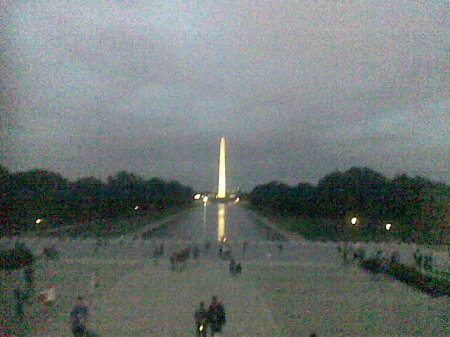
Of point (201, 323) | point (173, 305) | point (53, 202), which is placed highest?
point (53, 202)

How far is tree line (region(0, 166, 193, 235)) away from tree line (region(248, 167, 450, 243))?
16.7m

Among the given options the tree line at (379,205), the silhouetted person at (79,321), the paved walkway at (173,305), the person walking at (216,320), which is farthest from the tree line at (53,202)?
the person walking at (216,320)

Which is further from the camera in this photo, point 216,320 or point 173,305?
point 173,305

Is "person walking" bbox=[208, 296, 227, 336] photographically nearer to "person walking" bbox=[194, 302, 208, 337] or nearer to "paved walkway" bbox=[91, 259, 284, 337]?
"person walking" bbox=[194, 302, 208, 337]

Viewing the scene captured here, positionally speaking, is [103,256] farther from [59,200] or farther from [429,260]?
[59,200]

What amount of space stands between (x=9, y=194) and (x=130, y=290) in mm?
28278

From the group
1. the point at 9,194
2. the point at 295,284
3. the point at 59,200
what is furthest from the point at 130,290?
the point at 59,200

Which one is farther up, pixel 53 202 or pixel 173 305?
pixel 53 202

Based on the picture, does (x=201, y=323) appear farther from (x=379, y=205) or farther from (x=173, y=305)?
(x=379, y=205)

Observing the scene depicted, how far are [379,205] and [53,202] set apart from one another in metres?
25.4

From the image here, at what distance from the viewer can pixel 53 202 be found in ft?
144

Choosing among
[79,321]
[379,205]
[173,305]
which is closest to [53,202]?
[379,205]

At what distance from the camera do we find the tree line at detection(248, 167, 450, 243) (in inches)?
1223

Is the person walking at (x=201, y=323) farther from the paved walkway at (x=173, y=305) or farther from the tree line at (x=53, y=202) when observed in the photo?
the tree line at (x=53, y=202)
